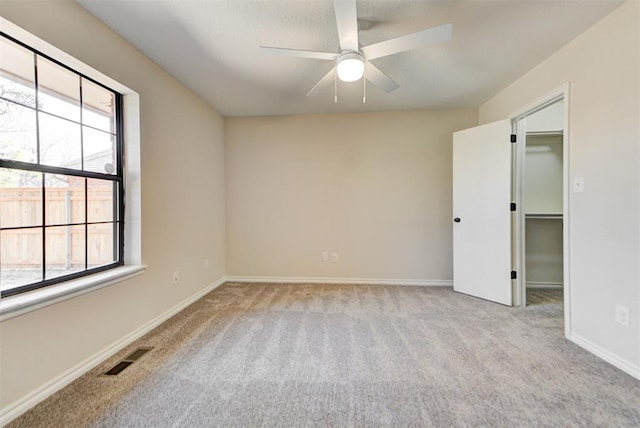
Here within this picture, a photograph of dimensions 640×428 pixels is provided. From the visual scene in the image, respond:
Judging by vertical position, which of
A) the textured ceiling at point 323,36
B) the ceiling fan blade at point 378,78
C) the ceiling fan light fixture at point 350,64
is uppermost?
the textured ceiling at point 323,36

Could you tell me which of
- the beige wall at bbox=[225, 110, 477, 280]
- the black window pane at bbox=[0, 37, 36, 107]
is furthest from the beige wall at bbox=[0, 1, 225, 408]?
the beige wall at bbox=[225, 110, 477, 280]

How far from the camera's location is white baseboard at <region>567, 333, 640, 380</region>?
164 centimetres

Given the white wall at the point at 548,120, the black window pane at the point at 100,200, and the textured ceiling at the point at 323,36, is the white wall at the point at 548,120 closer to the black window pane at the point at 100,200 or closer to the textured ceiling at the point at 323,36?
the textured ceiling at the point at 323,36

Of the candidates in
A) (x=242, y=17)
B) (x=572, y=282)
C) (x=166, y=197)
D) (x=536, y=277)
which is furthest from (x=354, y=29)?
(x=536, y=277)

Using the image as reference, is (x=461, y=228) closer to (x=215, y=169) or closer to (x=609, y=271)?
(x=609, y=271)

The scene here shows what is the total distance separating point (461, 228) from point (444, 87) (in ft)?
5.46

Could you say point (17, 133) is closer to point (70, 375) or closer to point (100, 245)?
point (100, 245)

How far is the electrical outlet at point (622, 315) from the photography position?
168 centimetres

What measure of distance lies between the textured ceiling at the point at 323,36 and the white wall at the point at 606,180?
20cm

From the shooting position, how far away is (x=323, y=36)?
1943mm

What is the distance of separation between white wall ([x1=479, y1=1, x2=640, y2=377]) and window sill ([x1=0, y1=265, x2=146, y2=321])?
11.5ft

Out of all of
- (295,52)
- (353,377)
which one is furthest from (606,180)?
(295,52)

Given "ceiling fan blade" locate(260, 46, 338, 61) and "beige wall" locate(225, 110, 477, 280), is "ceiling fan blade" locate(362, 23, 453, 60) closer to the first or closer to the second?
"ceiling fan blade" locate(260, 46, 338, 61)

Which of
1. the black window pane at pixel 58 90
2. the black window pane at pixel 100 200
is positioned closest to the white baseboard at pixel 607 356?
the black window pane at pixel 100 200
